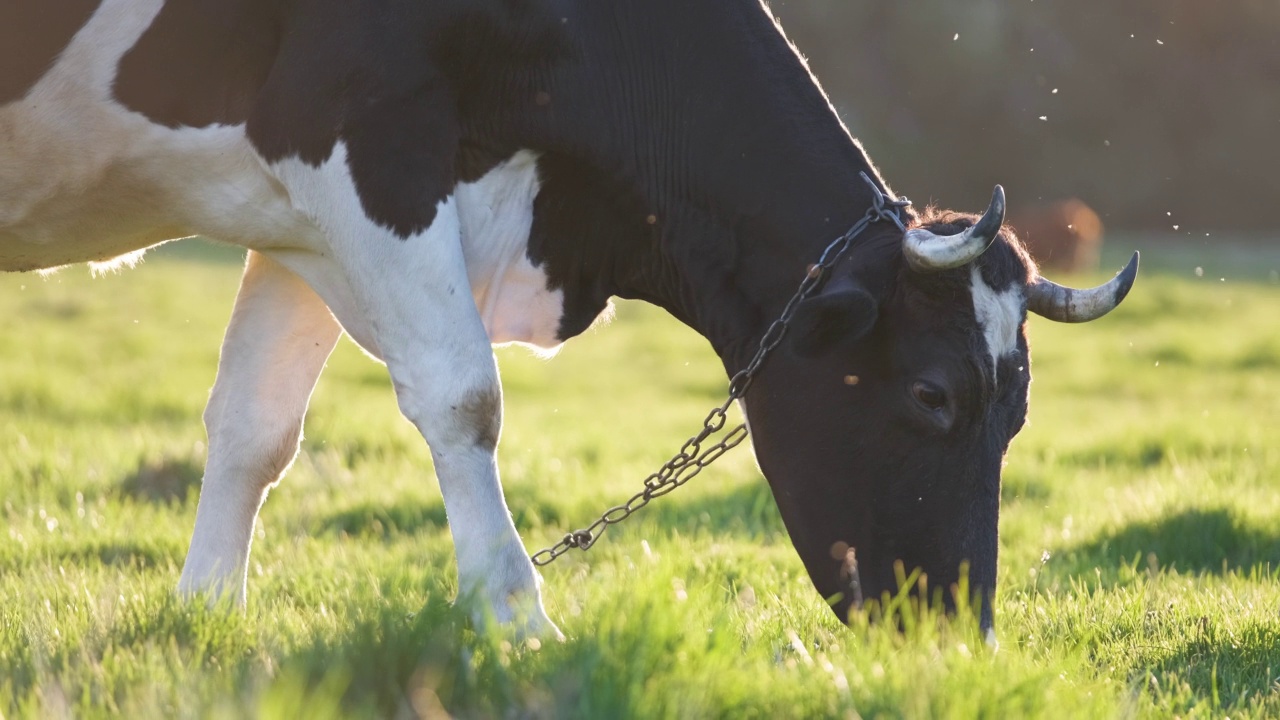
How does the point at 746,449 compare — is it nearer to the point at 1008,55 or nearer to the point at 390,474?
the point at 390,474

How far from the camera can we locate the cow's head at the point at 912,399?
351 centimetres

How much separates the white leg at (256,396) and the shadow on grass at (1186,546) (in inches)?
104

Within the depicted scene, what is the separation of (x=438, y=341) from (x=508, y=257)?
519mm

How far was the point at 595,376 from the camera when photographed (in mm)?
13070

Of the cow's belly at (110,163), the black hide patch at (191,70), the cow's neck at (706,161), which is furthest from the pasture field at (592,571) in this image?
the black hide patch at (191,70)

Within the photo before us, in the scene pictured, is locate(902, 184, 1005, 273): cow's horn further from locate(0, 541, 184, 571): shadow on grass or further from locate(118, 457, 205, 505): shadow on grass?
locate(118, 457, 205, 505): shadow on grass

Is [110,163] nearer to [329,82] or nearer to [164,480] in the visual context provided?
[329,82]

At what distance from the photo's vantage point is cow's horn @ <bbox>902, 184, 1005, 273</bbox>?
3.31 metres

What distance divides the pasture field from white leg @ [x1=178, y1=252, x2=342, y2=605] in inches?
10.1

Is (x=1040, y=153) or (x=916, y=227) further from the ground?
(x=916, y=227)

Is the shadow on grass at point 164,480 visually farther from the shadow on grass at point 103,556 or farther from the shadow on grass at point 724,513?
the shadow on grass at point 724,513

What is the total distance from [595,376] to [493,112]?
30.2 feet

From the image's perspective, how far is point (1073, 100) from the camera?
4316 cm

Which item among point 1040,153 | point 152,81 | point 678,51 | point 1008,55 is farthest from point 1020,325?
point 1040,153
